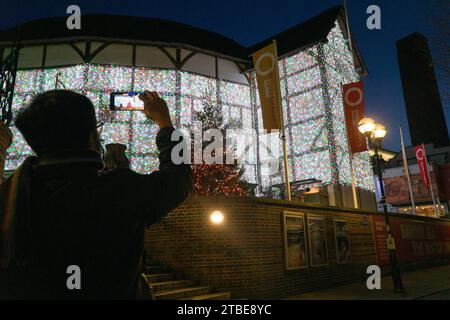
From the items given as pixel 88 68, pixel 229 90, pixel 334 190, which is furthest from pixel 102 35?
pixel 334 190

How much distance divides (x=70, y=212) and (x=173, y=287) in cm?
786

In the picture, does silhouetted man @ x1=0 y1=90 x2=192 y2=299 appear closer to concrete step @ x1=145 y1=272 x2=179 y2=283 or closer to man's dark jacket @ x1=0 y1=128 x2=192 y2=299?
man's dark jacket @ x1=0 y1=128 x2=192 y2=299

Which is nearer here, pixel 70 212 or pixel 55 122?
pixel 70 212

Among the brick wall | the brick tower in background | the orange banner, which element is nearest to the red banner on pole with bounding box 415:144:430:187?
the orange banner

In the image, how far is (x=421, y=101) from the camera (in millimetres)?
60344

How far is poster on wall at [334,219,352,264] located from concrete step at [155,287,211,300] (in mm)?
5512

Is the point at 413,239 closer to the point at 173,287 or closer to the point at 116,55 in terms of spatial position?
the point at 173,287

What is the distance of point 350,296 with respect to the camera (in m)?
9.11

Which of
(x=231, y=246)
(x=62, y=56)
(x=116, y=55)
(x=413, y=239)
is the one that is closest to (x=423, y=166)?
(x=413, y=239)

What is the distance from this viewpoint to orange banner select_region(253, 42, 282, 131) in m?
11.4

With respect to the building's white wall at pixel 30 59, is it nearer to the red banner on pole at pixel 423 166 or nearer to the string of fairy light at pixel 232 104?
the string of fairy light at pixel 232 104

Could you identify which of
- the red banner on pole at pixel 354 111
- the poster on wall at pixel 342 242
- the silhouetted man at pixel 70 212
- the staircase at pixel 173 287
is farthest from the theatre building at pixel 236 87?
the silhouetted man at pixel 70 212

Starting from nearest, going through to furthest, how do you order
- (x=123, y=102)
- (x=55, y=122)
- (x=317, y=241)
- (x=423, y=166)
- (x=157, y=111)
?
(x=55, y=122) < (x=157, y=111) < (x=317, y=241) < (x=123, y=102) < (x=423, y=166)

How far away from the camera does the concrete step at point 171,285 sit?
807 cm
